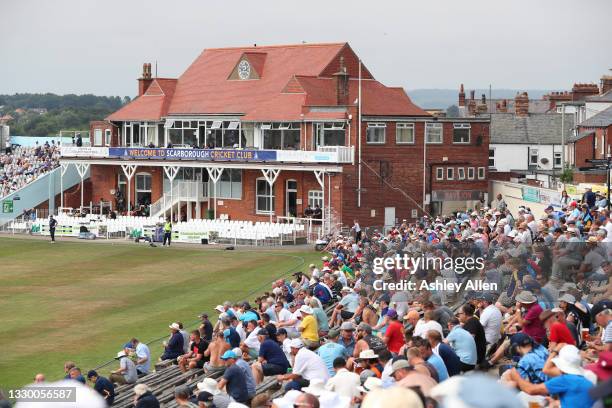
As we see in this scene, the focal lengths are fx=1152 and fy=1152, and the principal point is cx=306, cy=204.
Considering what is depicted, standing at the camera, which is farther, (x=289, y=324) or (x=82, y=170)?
(x=82, y=170)

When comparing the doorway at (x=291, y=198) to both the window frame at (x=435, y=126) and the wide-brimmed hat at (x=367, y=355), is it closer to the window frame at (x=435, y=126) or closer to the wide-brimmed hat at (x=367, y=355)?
the window frame at (x=435, y=126)

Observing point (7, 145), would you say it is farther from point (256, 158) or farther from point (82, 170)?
point (256, 158)

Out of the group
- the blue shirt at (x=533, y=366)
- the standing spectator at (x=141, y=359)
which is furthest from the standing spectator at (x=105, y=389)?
the blue shirt at (x=533, y=366)

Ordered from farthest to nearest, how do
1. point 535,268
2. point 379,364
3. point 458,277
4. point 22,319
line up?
point 22,319 → point 458,277 → point 535,268 → point 379,364

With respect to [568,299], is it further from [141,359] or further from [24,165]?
[24,165]

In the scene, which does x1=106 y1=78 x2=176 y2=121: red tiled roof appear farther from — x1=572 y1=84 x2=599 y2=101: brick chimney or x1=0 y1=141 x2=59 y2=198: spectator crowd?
x1=572 y1=84 x2=599 y2=101: brick chimney

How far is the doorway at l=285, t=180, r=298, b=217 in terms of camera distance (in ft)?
178

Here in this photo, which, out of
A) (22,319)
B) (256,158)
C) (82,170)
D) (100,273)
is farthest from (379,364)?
(82,170)

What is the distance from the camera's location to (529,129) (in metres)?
67.8

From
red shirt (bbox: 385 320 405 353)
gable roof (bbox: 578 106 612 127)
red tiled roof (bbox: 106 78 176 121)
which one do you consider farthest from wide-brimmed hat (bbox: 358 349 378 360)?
red tiled roof (bbox: 106 78 176 121)

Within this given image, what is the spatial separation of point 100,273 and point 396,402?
118 ft

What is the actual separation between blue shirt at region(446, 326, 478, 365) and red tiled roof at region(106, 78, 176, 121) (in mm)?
48291

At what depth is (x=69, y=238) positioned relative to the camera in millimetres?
53438

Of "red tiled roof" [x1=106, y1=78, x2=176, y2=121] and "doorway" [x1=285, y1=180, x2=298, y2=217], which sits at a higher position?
"red tiled roof" [x1=106, y1=78, x2=176, y2=121]
